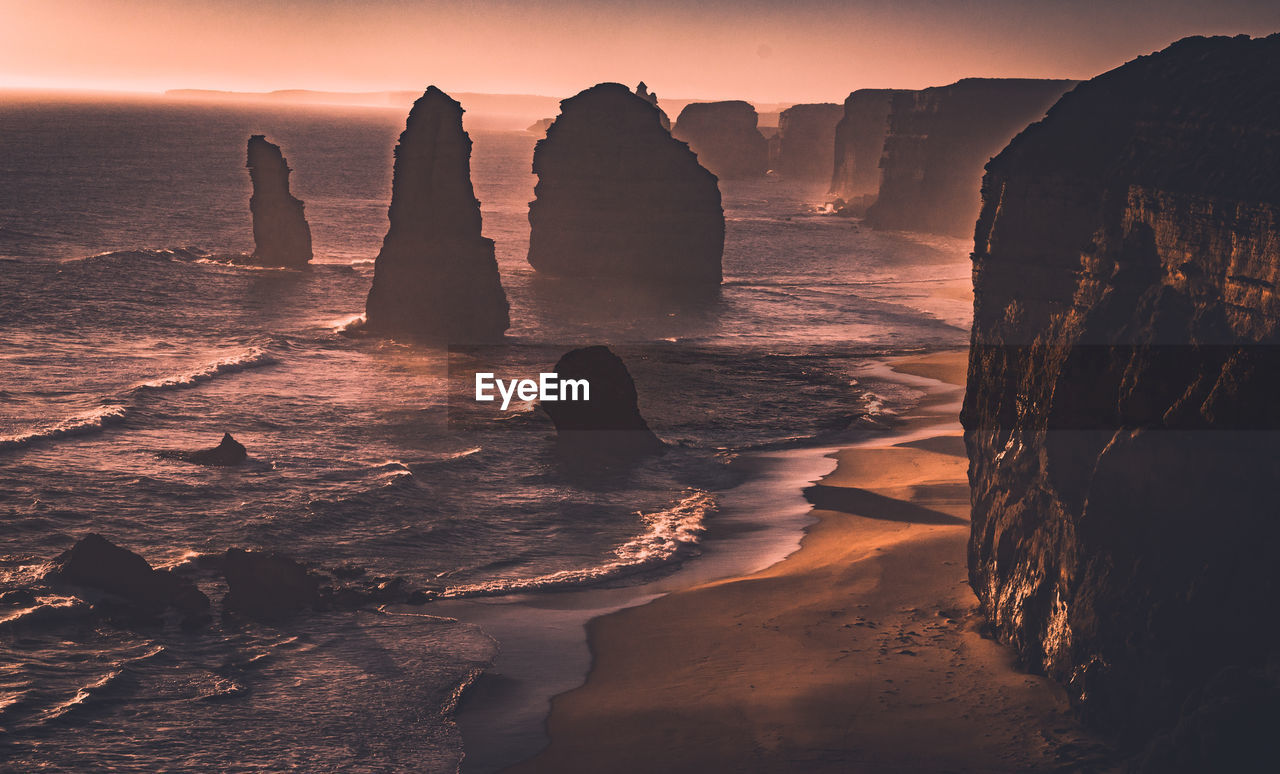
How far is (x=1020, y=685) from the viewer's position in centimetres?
1855

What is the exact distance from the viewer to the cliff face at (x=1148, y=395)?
1484 centimetres

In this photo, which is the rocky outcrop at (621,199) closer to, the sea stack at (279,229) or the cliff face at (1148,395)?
the sea stack at (279,229)

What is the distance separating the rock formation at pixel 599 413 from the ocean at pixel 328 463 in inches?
39.7

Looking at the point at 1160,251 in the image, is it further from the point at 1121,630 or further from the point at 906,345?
the point at 906,345

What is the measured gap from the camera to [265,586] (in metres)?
23.6

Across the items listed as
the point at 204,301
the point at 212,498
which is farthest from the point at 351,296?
the point at 212,498

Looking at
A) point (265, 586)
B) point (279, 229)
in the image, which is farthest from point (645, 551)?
point (279, 229)

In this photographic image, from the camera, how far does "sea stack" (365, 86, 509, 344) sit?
53250 millimetres

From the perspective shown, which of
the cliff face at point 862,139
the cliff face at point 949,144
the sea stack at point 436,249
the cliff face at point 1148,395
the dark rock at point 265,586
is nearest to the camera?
the cliff face at point 1148,395

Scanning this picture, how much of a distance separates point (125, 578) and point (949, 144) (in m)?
132

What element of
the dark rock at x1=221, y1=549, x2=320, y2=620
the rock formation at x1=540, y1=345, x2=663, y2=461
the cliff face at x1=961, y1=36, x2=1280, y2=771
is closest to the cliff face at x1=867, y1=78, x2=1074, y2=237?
the rock formation at x1=540, y1=345, x2=663, y2=461

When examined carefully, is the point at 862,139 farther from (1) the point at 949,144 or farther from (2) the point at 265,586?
(2) the point at 265,586

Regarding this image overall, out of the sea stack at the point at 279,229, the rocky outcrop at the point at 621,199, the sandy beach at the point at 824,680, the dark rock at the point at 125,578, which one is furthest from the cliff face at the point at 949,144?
the dark rock at the point at 125,578

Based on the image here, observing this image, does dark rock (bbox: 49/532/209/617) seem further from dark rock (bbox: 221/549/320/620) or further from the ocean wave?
the ocean wave
